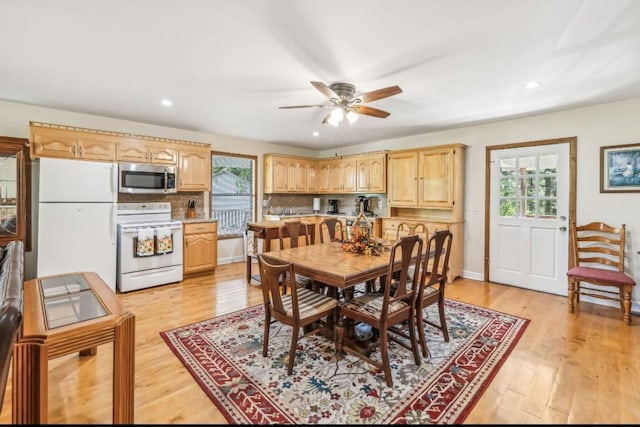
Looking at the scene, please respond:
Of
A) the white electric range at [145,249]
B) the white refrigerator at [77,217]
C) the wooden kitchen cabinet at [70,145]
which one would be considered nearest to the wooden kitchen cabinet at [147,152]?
the wooden kitchen cabinet at [70,145]

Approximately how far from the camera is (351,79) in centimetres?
286

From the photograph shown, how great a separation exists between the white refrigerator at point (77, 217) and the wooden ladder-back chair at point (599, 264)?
561 cm

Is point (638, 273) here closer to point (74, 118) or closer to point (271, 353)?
point (271, 353)

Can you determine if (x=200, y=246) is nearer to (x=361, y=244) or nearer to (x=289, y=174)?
(x=289, y=174)

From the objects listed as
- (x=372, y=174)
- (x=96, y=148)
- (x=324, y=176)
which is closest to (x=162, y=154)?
(x=96, y=148)

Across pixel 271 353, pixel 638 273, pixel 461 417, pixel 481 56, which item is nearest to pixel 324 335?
pixel 271 353

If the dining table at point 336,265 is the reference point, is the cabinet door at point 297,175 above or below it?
above

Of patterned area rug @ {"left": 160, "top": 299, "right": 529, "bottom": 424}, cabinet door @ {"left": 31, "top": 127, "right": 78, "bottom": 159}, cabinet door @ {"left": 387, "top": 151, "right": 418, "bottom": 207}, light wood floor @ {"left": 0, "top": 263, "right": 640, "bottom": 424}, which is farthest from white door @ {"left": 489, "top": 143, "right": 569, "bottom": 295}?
cabinet door @ {"left": 31, "top": 127, "right": 78, "bottom": 159}

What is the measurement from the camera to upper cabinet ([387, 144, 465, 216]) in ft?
15.4

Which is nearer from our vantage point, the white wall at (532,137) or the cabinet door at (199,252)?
the white wall at (532,137)

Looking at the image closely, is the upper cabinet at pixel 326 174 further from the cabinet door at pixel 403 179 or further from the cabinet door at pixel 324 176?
the cabinet door at pixel 403 179

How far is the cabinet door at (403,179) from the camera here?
5148 millimetres

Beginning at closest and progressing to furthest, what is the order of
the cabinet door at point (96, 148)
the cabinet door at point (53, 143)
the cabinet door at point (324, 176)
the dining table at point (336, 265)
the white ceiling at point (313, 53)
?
the white ceiling at point (313, 53) < the dining table at point (336, 265) < the cabinet door at point (53, 143) < the cabinet door at point (96, 148) < the cabinet door at point (324, 176)

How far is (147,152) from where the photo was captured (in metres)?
4.43
